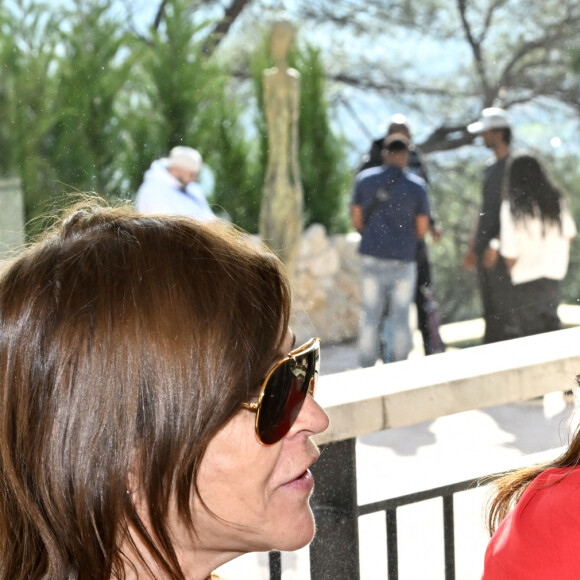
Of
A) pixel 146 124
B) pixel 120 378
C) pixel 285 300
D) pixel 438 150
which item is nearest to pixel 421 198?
pixel 438 150

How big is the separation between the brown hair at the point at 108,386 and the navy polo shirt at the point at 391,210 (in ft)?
3.51

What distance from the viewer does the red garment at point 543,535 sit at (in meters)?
0.93

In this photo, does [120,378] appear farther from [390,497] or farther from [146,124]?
[146,124]

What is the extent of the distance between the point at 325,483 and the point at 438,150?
88cm

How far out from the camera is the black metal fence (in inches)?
52.7

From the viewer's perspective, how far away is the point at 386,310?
1818 mm

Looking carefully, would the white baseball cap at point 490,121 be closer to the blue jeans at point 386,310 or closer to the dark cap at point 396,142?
the dark cap at point 396,142

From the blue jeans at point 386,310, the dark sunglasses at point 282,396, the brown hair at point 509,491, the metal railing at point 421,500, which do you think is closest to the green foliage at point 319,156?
the blue jeans at point 386,310

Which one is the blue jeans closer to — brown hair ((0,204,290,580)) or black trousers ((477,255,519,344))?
black trousers ((477,255,519,344))

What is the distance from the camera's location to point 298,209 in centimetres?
195

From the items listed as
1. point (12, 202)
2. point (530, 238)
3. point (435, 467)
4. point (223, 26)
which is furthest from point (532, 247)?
point (12, 202)

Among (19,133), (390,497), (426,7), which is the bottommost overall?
(390,497)

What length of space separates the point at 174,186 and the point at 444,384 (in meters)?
0.61

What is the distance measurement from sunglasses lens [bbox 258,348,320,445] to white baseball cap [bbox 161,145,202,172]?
3.08 feet
